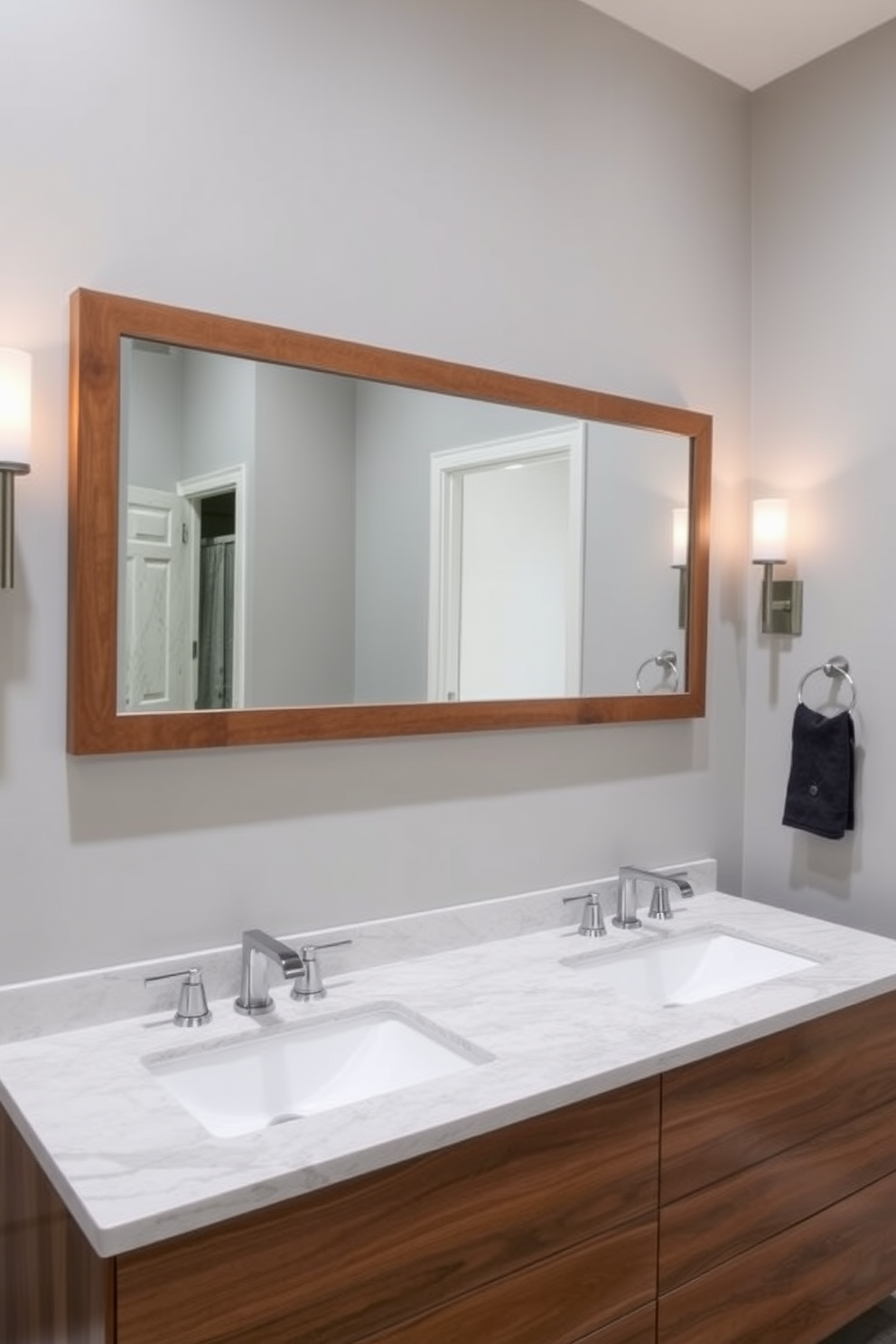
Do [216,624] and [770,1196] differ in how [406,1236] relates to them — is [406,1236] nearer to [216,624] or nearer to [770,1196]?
[770,1196]

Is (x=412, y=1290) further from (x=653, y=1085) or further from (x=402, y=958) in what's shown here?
(x=402, y=958)

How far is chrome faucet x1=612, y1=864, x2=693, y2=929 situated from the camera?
2.17m

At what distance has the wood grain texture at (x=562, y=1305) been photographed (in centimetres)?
135

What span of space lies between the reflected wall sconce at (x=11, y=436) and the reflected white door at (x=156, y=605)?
18 centimetres

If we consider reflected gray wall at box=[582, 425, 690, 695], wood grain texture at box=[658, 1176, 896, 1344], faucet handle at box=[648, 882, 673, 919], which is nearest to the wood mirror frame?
reflected gray wall at box=[582, 425, 690, 695]

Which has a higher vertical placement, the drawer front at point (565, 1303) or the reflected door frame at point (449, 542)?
the reflected door frame at point (449, 542)

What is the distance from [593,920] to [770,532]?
3.14ft

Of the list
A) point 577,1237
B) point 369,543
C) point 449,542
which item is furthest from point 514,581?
point 577,1237

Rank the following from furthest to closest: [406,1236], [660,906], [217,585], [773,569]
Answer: [773,569]
[660,906]
[217,585]
[406,1236]

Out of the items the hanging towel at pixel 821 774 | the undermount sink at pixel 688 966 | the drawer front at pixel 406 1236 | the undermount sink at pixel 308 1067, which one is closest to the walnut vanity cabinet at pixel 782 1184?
the drawer front at pixel 406 1236

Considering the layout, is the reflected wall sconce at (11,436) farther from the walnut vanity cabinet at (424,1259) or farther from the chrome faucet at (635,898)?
the chrome faucet at (635,898)

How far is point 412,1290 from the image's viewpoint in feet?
4.32

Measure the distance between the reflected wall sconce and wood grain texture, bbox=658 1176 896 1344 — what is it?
1471 millimetres

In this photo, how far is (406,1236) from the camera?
130 cm
